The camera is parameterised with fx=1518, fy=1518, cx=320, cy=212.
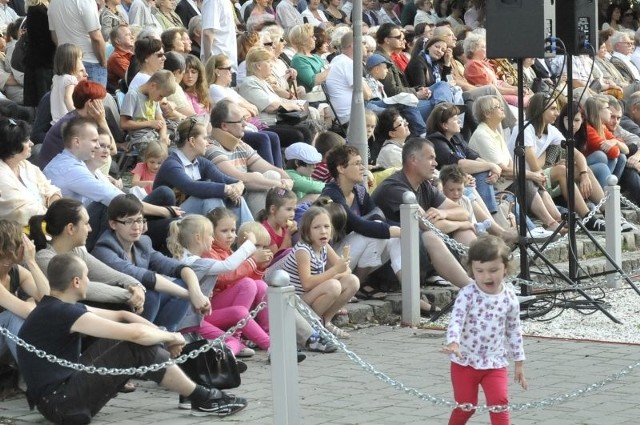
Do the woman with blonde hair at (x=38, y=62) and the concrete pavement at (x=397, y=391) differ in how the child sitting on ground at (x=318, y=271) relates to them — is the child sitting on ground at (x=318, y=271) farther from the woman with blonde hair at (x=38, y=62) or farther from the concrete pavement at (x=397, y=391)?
the woman with blonde hair at (x=38, y=62)

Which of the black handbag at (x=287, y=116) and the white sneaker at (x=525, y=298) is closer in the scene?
the white sneaker at (x=525, y=298)

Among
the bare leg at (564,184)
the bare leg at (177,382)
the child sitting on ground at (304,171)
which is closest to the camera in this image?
the bare leg at (177,382)

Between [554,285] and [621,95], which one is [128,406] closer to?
[554,285]

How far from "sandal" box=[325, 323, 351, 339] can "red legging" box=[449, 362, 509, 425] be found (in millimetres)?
3418

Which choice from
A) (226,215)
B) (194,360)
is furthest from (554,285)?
(194,360)

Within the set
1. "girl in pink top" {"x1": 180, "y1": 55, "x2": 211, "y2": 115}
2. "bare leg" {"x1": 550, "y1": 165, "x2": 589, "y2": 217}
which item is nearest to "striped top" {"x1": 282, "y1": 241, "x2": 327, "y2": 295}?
"girl in pink top" {"x1": 180, "y1": 55, "x2": 211, "y2": 115}

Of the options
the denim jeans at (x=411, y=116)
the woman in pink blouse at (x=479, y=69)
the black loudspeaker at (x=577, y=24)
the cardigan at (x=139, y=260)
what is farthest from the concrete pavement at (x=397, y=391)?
the woman in pink blouse at (x=479, y=69)

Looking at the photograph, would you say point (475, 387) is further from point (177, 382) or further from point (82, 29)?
point (82, 29)

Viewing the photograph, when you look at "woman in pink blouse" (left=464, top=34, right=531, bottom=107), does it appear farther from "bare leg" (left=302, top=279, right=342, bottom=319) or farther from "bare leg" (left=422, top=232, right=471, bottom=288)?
"bare leg" (left=302, top=279, right=342, bottom=319)

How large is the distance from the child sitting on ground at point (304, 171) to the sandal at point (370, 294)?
3.01ft

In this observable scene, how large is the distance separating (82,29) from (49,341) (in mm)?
6711

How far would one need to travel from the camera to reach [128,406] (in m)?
9.55

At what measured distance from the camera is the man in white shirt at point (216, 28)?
16.7 meters

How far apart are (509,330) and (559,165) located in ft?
27.7
